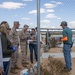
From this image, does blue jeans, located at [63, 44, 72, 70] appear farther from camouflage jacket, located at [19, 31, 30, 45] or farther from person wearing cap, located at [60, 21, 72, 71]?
camouflage jacket, located at [19, 31, 30, 45]

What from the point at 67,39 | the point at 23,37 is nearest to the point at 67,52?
the point at 67,39

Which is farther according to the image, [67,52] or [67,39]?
[67,52]

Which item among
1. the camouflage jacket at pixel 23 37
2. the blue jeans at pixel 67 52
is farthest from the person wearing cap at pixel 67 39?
the camouflage jacket at pixel 23 37

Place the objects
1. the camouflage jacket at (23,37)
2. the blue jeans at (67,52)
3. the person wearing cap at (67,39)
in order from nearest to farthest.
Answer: the person wearing cap at (67,39) → the blue jeans at (67,52) → the camouflage jacket at (23,37)

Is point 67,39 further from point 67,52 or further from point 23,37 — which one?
point 23,37

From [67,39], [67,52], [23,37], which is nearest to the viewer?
[67,39]

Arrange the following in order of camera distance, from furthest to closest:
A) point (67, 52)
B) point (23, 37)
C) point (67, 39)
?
1. point (23, 37)
2. point (67, 52)
3. point (67, 39)

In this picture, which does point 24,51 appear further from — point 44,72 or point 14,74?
point 44,72

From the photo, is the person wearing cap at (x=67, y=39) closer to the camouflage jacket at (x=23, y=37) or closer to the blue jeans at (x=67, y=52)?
the blue jeans at (x=67, y=52)

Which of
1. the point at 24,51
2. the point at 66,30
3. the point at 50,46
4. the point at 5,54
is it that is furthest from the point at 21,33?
the point at 50,46

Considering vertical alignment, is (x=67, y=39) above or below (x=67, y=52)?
above

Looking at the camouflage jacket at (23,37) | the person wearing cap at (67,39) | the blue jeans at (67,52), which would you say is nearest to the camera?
the person wearing cap at (67,39)

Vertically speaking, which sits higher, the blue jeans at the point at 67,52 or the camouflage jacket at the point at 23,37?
the camouflage jacket at the point at 23,37

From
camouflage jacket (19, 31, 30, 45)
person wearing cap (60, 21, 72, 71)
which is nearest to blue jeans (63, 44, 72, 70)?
person wearing cap (60, 21, 72, 71)
